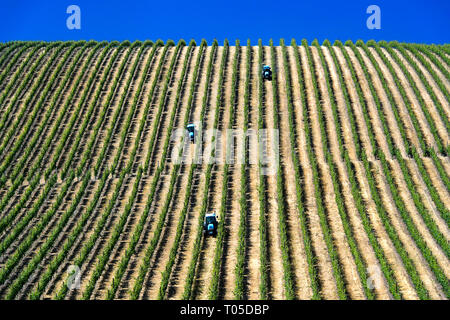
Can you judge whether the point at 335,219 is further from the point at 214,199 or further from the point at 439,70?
the point at 439,70

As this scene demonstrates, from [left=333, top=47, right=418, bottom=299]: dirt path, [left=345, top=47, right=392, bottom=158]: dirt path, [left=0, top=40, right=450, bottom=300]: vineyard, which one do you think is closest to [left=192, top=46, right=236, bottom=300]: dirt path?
[left=0, top=40, right=450, bottom=300]: vineyard

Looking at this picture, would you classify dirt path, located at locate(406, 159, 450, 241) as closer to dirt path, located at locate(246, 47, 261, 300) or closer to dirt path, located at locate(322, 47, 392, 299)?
dirt path, located at locate(322, 47, 392, 299)

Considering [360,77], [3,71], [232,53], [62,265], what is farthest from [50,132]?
[360,77]

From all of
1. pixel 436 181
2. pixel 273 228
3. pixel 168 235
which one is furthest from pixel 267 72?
pixel 168 235

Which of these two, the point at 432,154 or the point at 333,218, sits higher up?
the point at 432,154

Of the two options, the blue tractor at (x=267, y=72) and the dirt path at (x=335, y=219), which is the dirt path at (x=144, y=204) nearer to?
the blue tractor at (x=267, y=72)

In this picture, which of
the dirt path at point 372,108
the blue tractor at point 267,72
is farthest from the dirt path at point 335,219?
the blue tractor at point 267,72
